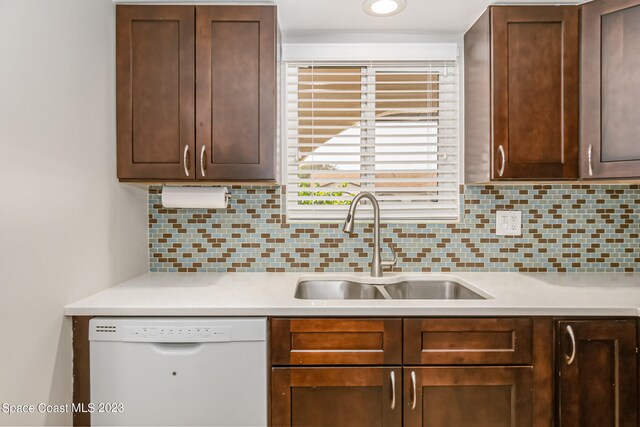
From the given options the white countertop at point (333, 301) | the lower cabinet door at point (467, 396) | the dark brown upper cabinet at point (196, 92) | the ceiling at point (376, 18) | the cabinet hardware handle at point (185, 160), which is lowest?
the lower cabinet door at point (467, 396)

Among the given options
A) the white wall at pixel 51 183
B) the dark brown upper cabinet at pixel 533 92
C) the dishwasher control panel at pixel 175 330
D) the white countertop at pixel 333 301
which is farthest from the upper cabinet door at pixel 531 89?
the white wall at pixel 51 183

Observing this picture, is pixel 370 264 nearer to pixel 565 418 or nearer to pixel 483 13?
pixel 565 418

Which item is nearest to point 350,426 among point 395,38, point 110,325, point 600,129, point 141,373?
point 141,373

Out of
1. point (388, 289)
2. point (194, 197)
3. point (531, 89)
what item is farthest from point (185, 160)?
point (531, 89)

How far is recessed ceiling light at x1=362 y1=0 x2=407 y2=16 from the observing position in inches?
66.2

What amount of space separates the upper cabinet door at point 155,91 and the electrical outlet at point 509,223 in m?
1.50

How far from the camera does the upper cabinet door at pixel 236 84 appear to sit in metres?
1.70

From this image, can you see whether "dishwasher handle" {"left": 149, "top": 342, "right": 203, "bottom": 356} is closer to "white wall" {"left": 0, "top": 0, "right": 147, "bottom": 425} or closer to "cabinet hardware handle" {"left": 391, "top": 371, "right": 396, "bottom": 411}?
"white wall" {"left": 0, "top": 0, "right": 147, "bottom": 425}

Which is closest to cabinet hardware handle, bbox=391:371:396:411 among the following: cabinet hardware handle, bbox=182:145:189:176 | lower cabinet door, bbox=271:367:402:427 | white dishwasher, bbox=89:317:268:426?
lower cabinet door, bbox=271:367:402:427

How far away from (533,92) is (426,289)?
1.00 meters

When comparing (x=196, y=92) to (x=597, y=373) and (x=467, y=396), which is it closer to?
(x=467, y=396)

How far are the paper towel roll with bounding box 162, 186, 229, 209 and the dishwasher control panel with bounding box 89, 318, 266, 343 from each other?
630mm

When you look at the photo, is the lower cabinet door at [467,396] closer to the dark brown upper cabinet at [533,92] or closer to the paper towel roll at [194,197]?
the dark brown upper cabinet at [533,92]

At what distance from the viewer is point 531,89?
1702 mm
